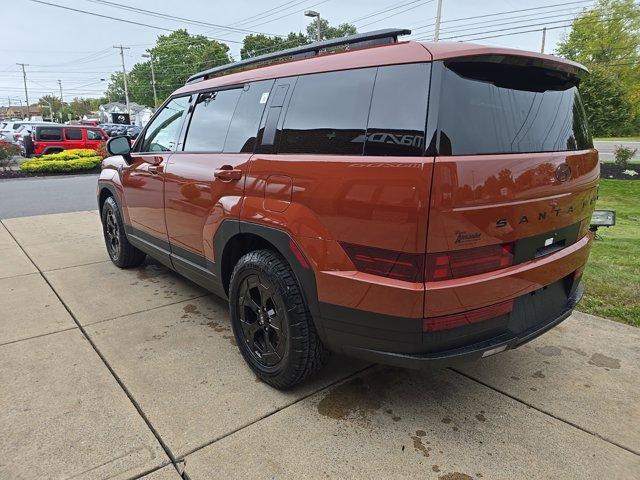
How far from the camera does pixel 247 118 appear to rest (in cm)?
293

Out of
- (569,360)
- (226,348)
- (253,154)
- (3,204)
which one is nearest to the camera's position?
(253,154)

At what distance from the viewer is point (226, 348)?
10.7 ft

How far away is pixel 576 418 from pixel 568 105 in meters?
1.72

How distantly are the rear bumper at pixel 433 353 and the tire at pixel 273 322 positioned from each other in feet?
0.65

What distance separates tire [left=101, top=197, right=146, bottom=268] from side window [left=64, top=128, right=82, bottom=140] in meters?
16.6

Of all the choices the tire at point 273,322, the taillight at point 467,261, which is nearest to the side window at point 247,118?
the tire at point 273,322

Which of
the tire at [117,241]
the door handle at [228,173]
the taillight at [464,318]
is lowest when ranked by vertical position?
the tire at [117,241]

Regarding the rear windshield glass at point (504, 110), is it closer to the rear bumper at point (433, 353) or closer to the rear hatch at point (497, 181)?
the rear hatch at point (497, 181)

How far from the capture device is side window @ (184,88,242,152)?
3170 millimetres

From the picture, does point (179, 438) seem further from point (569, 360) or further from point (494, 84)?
point (569, 360)

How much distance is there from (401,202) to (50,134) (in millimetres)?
21131

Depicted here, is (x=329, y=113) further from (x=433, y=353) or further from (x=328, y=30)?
(x=328, y=30)

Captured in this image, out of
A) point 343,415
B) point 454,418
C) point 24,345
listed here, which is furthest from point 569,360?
point 24,345

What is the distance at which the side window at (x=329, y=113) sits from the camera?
2.16m
